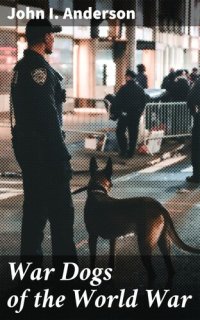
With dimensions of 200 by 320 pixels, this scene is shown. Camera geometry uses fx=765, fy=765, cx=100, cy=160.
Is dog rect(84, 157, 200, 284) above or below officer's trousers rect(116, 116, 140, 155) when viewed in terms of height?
above

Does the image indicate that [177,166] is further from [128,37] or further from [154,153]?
[128,37]

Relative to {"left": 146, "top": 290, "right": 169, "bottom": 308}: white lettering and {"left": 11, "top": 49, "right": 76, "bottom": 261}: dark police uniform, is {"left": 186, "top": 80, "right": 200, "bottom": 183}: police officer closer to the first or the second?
{"left": 11, "top": 49, "right": 76, "bottom": 261}: dark police uniform

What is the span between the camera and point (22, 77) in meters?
5.59

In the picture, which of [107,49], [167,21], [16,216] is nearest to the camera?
[16,216]

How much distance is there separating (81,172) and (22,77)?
7921 mm

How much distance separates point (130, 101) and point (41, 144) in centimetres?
987

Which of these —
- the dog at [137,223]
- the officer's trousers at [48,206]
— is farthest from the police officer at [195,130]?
the officer's trousers at [48,206]

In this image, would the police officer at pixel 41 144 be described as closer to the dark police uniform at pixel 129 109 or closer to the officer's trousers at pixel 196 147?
the officer's trousers at pixel 196 147

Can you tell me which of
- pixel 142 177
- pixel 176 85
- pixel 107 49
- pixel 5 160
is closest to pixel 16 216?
pixel 142 177

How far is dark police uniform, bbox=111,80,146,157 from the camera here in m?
15.2

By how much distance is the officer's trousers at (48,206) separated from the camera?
5656 millimetres

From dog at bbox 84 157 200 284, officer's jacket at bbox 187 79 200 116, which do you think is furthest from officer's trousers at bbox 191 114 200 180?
dog at bbox 84 157 200 284

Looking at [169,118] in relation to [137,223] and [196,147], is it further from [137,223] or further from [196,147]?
[137,223]

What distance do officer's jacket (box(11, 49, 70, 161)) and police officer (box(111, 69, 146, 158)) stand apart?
957cm
